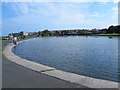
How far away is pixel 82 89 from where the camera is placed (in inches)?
405

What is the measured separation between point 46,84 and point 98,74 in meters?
9.16

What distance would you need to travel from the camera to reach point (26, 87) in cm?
1073

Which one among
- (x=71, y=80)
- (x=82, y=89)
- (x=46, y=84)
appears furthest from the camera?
(x=71, y=80)

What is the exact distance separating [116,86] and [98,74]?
8695 mm

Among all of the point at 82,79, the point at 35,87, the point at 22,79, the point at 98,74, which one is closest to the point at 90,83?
the point at 82,79

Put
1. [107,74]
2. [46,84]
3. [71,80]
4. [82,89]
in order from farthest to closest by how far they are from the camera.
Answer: [107,74] < [71,80] < [46,84] < [82,89]

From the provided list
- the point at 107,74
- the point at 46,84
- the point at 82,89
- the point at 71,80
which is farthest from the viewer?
the point at 107,74

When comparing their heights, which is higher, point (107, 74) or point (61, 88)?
point (61, 88)

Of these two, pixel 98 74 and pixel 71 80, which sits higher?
pixel 71 80

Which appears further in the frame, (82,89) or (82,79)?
(82,79)

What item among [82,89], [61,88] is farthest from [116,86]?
[61,88]

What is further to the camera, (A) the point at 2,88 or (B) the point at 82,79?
(B) the point at 82,79

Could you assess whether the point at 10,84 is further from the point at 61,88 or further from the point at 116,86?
the point at 116,86

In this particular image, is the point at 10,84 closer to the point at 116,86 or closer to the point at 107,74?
the point at 116,86
